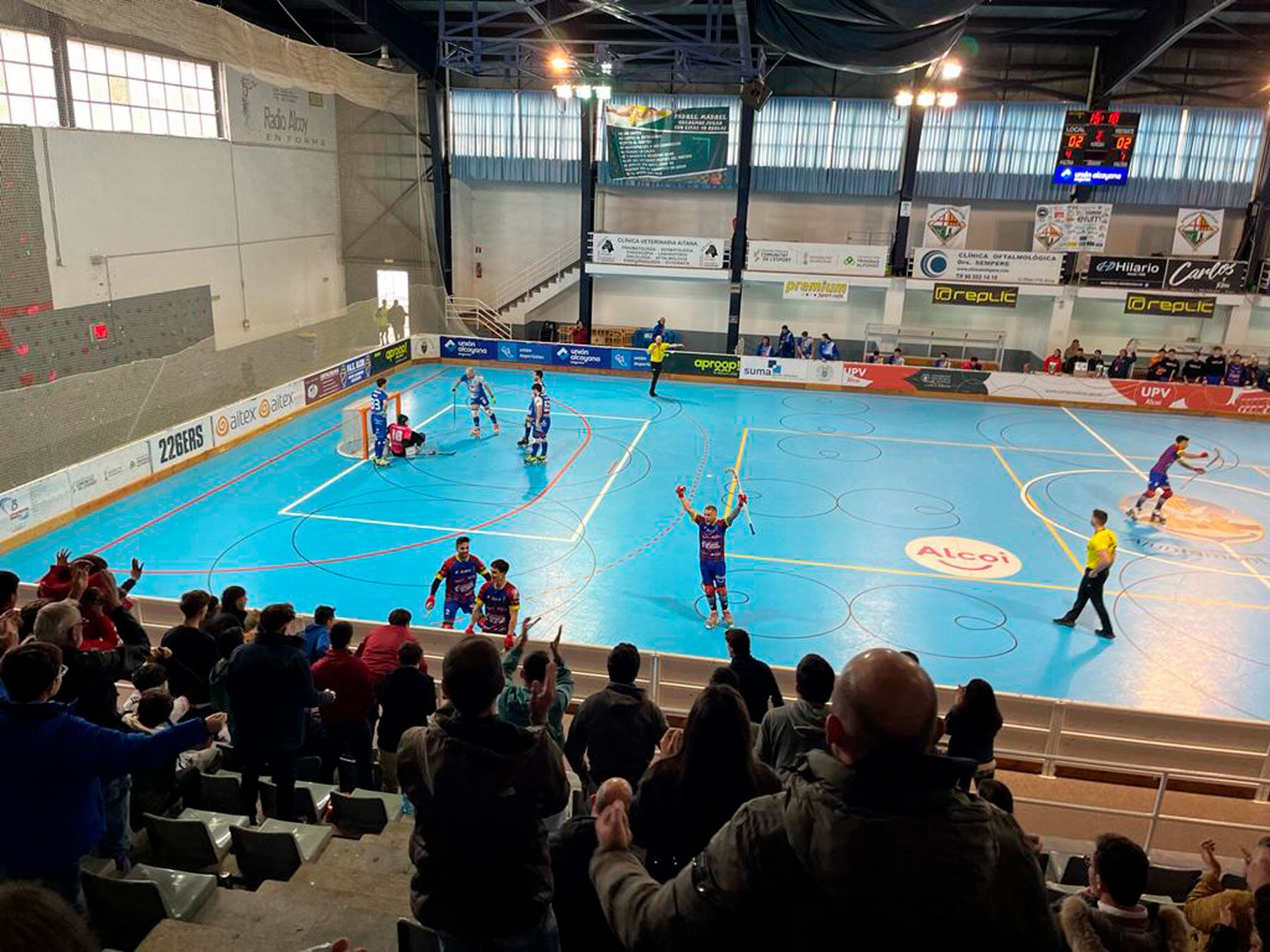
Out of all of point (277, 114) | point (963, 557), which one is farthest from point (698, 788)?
point (277, 114)

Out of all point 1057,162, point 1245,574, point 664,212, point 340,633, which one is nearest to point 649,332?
point 664,212

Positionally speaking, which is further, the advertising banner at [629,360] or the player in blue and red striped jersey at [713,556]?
the advertising banner at [629,360]

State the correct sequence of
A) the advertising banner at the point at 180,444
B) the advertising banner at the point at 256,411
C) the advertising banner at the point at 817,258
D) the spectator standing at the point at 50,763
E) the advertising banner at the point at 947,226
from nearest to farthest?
the spectator standing at the point at 50,763 < the advertising banner at the point at 180,444 < the advertising banner at the point at 256,411 < the advertising banner at the point at 947,226 < the advertising banner at the point at 817,258

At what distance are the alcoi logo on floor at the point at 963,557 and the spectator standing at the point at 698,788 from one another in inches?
501

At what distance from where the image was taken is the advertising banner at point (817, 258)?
101ft

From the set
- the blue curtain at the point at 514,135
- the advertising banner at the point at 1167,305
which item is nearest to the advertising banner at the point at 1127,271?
the advertising banner at the point at 1167,305

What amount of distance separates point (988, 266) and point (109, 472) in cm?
2602

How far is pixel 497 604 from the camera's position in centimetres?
1084

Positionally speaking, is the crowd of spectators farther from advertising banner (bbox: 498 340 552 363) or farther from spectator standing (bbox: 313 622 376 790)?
advertising banner (bbox: 498 340 552 363)

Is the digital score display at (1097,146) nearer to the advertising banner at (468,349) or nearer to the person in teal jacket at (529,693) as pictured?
the advertising banner at (468,349)

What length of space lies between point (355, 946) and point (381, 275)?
32.4 meters

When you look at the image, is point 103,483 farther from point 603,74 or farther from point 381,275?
point 381,275

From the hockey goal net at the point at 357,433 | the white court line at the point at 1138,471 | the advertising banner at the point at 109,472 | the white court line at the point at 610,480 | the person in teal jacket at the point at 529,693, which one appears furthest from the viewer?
the hockey goal net at the point at 357,433

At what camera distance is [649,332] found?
112 ft
